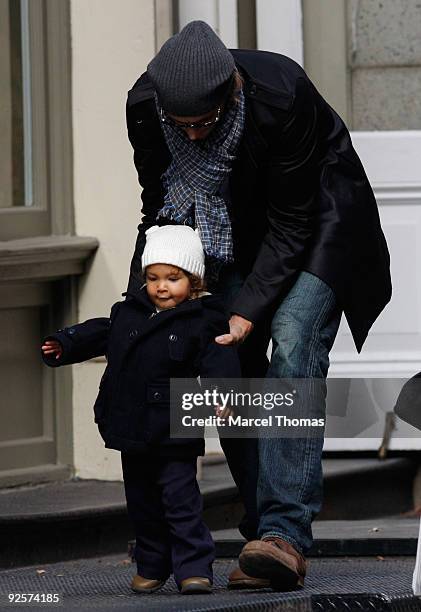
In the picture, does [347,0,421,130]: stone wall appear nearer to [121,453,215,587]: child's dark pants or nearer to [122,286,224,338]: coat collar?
[122,286,224,338]: coat collar

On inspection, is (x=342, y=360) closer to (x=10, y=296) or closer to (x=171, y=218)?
(x=10, y=296)

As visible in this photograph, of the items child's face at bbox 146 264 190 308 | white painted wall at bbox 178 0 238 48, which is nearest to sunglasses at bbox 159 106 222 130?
child's face at bbox 146 264 190 308

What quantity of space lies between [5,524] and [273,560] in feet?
3.92

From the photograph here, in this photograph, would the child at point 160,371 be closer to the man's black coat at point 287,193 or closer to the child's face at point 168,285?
the child's face at point 168,285

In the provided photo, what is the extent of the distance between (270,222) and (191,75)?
55 cm

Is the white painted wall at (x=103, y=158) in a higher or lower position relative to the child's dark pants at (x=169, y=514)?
higher

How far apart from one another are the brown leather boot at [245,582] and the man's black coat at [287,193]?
0.70 m

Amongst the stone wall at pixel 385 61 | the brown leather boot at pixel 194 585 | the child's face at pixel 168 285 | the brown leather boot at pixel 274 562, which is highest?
the stone wall at pixel 385 61

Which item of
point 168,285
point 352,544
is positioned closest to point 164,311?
point 168,285

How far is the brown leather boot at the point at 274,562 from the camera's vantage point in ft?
14.1

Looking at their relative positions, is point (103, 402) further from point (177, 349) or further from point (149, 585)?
point (149, 585)

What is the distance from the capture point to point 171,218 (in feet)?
14.5

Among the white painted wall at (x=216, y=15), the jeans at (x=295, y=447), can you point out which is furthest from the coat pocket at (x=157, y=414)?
the white painted wall at (x=216, y=15)

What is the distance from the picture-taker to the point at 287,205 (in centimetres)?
445
